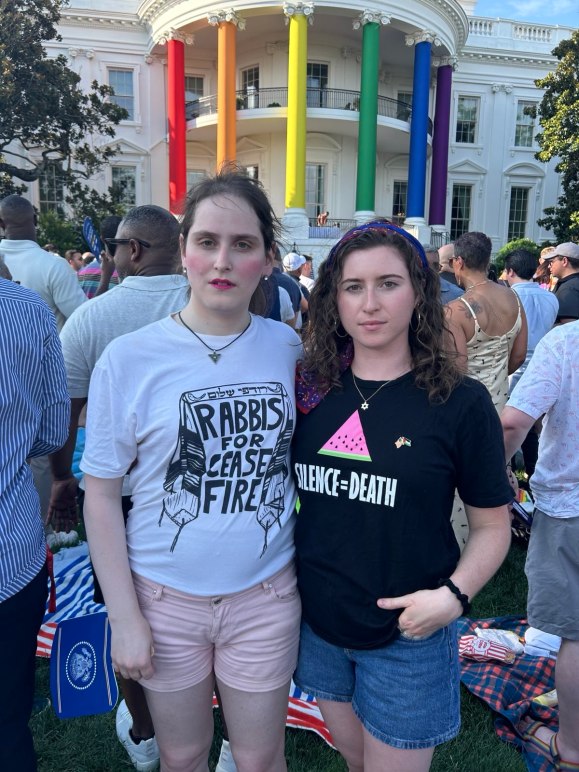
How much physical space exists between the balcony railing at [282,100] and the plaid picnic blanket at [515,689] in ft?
71.8

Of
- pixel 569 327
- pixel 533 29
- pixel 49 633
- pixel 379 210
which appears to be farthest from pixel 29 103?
pixel 533 29

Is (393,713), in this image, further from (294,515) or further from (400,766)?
(294,515)

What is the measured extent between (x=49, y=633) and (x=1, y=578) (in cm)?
207

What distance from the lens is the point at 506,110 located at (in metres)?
A: 26.3

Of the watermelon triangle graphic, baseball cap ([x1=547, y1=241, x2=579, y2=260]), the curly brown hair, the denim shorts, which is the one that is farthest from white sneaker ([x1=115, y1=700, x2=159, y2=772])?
baseball cap ([x1=547, y1=241, x2=579, y2=260])

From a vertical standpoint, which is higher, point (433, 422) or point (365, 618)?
point (433, 422)

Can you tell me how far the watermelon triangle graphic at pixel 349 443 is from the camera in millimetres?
1606

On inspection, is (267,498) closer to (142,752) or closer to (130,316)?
(130,316)

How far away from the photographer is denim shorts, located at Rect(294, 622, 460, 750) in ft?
5.23

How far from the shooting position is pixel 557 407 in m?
2.15

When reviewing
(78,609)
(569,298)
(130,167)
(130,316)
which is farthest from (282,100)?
(130,316)

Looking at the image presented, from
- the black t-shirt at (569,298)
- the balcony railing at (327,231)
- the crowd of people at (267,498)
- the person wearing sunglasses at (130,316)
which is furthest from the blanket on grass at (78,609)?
the balcony railing at (327,231)

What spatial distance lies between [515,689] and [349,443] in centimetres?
212

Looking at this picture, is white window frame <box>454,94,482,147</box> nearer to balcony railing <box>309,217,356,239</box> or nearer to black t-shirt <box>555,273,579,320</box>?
balcony railing <box>309,217,356,239</box>
